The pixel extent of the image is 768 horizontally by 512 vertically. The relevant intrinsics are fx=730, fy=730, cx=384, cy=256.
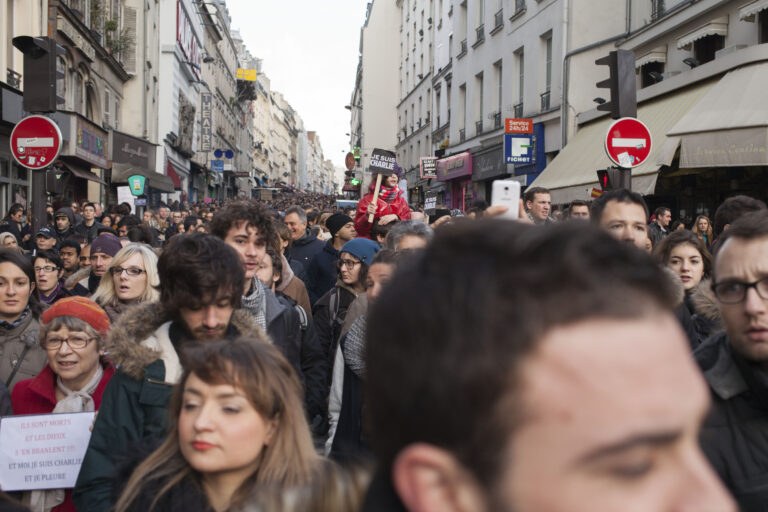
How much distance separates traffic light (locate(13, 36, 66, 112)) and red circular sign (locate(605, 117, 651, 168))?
6.84m

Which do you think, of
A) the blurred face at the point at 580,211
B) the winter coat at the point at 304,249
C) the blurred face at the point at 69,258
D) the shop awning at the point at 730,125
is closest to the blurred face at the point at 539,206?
the blurred face at the point at 580,211

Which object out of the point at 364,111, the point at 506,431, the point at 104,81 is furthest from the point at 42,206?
the point at 364,111

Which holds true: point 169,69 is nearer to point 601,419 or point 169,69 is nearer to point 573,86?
point 573,86

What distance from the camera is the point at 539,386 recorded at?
0.78 meters

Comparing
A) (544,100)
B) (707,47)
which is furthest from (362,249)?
(544,100)

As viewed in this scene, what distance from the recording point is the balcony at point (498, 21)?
2547 centimetres

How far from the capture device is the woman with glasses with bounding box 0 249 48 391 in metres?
4.52

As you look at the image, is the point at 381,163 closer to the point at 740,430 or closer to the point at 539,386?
the point at 740,430

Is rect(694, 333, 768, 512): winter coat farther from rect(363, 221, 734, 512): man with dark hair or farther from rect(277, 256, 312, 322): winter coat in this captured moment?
rect(277, 256, 312, 322): winter coat

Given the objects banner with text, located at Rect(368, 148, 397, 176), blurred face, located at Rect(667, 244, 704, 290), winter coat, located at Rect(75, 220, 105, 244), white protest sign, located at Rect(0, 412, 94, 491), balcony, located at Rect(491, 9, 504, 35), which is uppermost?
A: balcony, located at Rect(491, 9, 504, 35)

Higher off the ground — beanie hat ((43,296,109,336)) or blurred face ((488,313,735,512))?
blurred face ((488,313,735,512))

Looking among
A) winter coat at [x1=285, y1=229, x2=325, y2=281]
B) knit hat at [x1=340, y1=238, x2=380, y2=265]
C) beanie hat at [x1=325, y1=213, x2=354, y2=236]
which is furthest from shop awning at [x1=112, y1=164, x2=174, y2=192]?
knit hat at [x1=340, y1=238, x2=380, y2=265]

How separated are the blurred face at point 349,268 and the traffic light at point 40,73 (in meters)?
5.32

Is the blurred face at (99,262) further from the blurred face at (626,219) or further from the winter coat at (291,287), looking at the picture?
the blurred face at (626,219)
